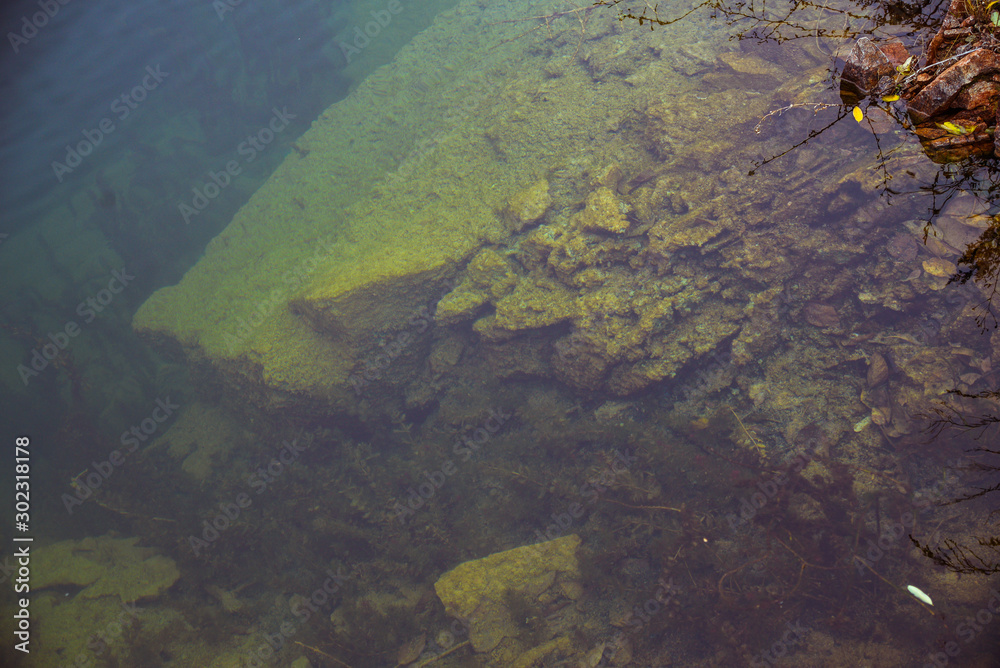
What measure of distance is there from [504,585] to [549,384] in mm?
2323

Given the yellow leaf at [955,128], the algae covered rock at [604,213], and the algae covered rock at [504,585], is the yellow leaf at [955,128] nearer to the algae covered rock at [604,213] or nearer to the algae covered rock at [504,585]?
the algae covered rock at [604,213]

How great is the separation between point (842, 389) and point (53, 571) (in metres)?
10.4

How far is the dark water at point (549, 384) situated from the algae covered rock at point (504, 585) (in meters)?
0.03

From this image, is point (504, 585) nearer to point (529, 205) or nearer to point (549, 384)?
point (549, 384)

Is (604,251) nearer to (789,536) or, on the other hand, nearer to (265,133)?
(789,536)

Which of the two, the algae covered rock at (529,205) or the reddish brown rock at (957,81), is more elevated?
the reddish brown rock at (957,81)

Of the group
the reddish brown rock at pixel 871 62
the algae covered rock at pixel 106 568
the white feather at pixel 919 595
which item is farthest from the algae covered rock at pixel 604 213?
the algae covered rock at pixel 106 568

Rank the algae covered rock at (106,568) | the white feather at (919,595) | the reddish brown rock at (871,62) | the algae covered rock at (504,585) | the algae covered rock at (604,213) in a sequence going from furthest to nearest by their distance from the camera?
the algae covered rock at (106,568) < the algae covered rock at (604,213) < the algae covered rock at (504,585) < the white feather at (919,595) < the reddish brown rock at (871,62)

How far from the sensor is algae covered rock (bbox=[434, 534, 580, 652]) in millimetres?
4461

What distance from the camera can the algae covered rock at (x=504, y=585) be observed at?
14.6 feet

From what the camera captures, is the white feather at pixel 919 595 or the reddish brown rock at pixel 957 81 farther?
the white feather at pixel 919 595

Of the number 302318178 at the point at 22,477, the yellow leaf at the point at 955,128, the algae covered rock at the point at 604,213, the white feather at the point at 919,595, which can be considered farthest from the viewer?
the number 302318178 at the point at 22,477

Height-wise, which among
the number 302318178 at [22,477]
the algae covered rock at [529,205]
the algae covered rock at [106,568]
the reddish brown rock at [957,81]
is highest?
the reddish brown rock at [957,81]

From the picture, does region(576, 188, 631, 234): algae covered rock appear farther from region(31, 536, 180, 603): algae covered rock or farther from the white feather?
region(31, 536, 180, 603): algae covered rock
